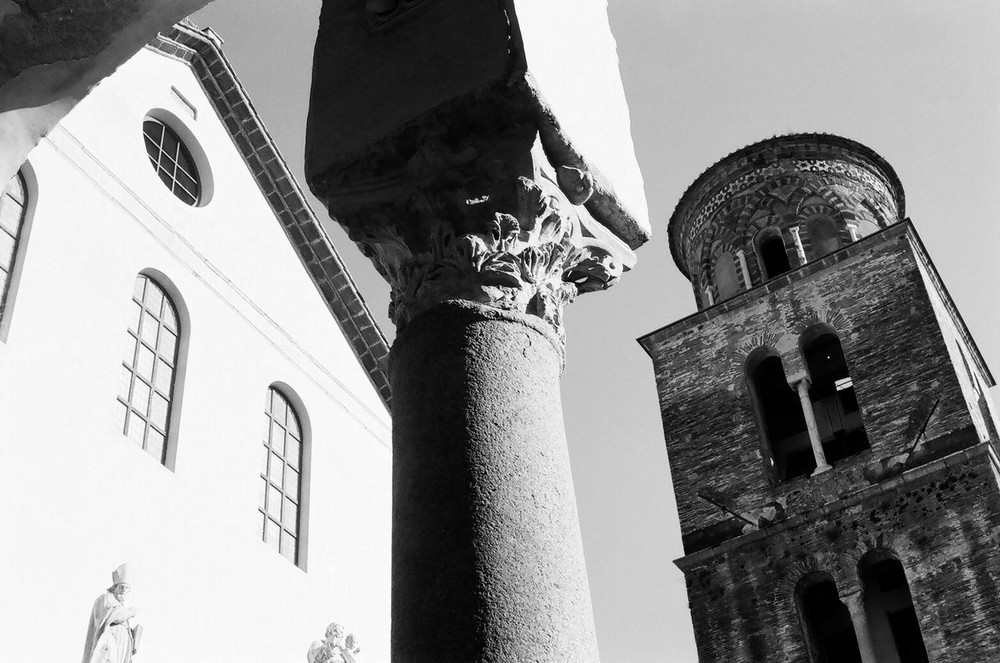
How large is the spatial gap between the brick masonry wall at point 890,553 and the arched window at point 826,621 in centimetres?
29

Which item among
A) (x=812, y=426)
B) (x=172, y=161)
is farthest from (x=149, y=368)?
(x=812, y=426)

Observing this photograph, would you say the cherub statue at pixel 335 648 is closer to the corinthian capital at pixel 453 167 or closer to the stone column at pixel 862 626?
the corinthian capital at pixel 453 167

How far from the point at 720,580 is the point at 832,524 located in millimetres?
1741

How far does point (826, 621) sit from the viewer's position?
1814cm

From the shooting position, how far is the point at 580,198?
3957mm

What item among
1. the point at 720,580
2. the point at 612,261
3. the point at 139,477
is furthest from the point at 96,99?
the point at 720,580

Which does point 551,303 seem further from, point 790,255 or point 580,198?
point 790,255

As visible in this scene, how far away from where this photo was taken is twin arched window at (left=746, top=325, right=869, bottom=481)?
1941 cm

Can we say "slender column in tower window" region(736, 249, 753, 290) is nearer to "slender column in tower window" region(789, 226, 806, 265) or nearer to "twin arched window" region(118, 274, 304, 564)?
"slender column in tower window" region(789, 226, 806, 265)

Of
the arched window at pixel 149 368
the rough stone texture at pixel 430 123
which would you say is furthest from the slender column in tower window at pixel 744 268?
the rough stone texture at pixel 430 123

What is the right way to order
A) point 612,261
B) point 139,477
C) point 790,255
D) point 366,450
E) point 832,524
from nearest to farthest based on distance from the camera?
point 612,261, point 139,477, point 366,450, point 832,524, point 790,255

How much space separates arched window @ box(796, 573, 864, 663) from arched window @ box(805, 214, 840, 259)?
5.94 meters

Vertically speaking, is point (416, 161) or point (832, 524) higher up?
point (832, 524)

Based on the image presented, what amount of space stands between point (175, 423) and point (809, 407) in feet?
40.4
